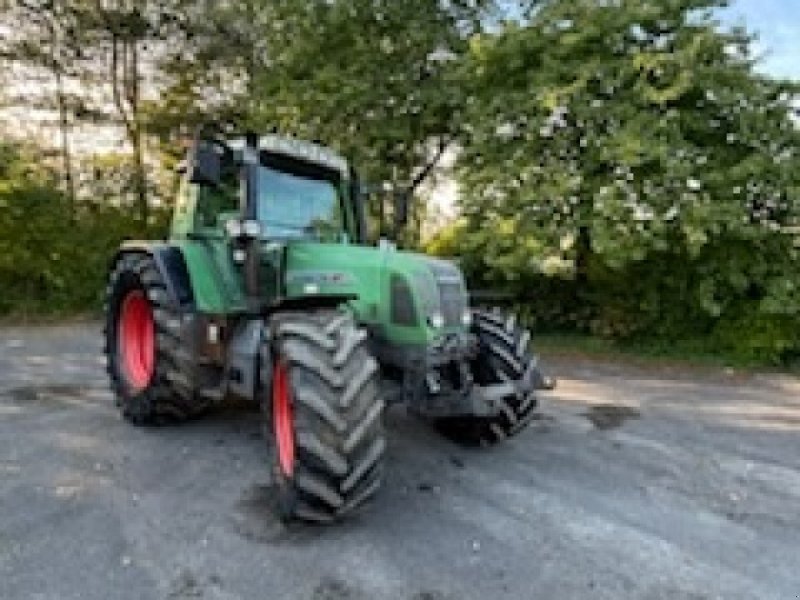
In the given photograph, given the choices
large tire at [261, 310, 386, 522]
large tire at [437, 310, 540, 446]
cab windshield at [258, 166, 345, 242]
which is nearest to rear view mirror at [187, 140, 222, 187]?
cab windshield at [258, 166, 345, 242]

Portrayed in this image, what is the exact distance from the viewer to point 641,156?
24.7 feet

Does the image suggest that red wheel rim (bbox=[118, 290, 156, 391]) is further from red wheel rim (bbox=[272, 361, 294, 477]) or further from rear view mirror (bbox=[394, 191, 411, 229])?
rear view mirror (bbox=[394, 191, 411, 229])

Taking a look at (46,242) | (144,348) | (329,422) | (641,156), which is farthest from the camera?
(46,242)

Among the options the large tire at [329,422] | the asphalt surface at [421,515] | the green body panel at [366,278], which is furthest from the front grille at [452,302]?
the asphalt surface at [421,515]

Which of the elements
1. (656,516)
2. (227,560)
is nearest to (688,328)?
(656,516)

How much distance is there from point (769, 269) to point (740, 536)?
5527mm

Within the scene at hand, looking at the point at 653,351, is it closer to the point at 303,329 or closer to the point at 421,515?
the point at 421,515

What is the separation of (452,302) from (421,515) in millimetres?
1145

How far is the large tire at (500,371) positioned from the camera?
399 centimetres

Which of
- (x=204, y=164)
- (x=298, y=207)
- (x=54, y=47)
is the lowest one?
(x=298, y=207)

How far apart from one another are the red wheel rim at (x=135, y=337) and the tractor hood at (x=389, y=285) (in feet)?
5.49

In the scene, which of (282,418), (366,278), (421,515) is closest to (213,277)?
(366,278)

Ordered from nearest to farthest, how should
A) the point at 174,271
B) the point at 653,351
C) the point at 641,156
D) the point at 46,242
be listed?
the point at 174,271 < the point at 641,156 < the point at 653,351 < the point at 46,242

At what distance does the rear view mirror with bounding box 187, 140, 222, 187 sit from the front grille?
4.72ft
